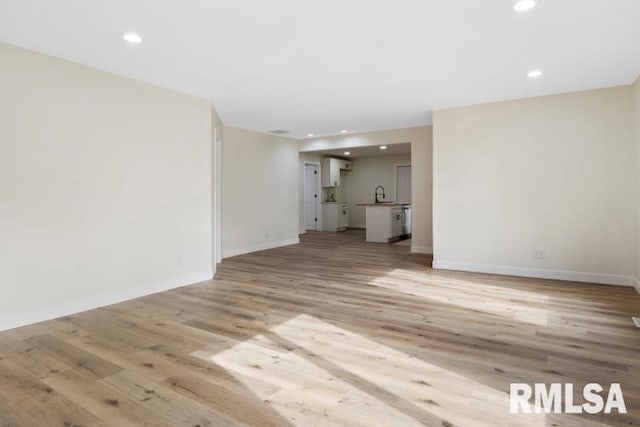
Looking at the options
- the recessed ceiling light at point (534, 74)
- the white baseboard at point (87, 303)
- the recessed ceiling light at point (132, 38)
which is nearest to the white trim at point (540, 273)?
the recessed ceiling light at point (534, 74)

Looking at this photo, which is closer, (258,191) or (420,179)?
(420,179)

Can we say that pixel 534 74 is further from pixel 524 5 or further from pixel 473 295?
pixel 473 295

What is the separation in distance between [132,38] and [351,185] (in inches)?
390

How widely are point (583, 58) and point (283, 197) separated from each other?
585 centimetres

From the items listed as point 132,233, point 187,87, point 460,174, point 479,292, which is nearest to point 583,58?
point 460,174

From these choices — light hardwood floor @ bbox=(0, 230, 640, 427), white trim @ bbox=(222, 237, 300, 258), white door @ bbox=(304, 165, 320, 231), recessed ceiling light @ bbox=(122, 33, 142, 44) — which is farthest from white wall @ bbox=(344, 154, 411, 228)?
recessed ceiling light @ bbox=(122, 33, 142, 44)

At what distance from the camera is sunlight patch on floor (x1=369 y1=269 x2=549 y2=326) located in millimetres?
3395

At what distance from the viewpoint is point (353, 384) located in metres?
→ 2.12

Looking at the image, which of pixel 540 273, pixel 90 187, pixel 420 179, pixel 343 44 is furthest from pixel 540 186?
pixel 90 187

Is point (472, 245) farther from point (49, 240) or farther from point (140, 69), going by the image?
point (49, 240)

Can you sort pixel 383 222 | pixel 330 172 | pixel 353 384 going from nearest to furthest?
pixel 353 384 → pixel 383 222 → pixel 330 172

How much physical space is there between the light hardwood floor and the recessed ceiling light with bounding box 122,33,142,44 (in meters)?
2.47

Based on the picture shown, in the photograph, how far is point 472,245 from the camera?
5316mm

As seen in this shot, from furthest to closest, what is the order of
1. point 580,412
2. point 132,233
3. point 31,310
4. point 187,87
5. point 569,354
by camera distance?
point 187,87
point 132,233
point 31,310
point 569,354
point 580,412
